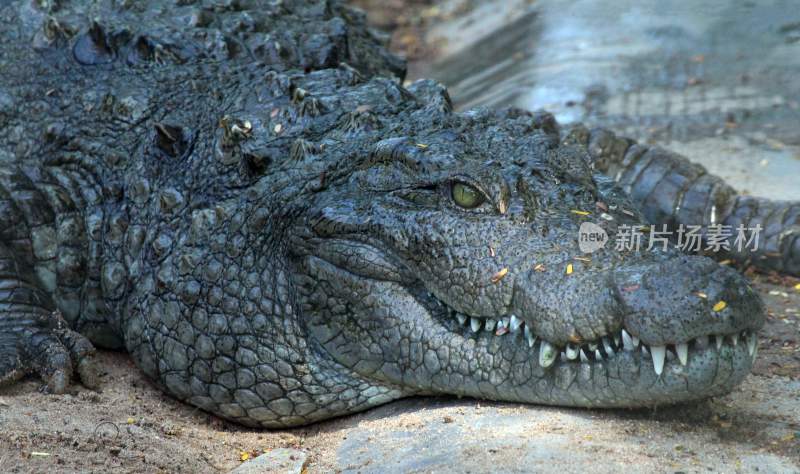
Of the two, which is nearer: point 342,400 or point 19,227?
point 342,400

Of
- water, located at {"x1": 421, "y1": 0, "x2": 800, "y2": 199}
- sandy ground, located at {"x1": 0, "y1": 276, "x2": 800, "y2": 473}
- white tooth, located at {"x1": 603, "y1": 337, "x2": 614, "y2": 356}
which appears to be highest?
water, located at {"x1": 421, "y1": 0, "x2": 800, "y2": 199}

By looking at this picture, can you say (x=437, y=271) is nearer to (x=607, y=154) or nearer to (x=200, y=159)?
(x=200, y=159)

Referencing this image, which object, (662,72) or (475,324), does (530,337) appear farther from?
(662,72)

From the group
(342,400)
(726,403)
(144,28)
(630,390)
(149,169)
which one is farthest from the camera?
(144,28)

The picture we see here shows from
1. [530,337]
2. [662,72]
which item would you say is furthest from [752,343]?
[662,72]

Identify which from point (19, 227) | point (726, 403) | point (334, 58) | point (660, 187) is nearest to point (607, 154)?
point (660, 187)

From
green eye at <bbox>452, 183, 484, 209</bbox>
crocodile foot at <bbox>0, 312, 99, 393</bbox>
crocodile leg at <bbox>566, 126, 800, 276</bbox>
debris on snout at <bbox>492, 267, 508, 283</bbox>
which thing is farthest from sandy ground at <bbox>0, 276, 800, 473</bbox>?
crocodile leg at <bbox>566, 126, 800, 276</bbox>

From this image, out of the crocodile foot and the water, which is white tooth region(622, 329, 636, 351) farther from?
the water

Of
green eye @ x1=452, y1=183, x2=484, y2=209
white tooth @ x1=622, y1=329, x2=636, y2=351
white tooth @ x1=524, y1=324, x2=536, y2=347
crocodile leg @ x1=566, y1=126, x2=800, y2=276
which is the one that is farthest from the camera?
crocodile leg @ x1=566, y1=126, x2=800, y2=276
